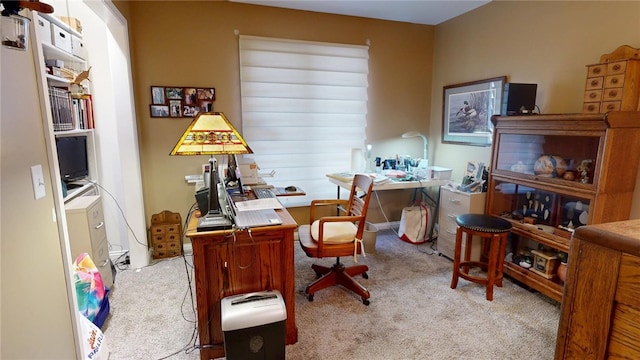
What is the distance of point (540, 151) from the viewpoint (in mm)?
2576

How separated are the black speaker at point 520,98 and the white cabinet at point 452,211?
0.80 m

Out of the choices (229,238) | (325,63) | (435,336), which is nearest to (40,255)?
(229,238)

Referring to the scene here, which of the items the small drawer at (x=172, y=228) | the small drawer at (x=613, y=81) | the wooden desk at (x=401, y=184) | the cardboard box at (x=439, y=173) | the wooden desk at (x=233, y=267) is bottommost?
the small drawer at (x=172, y=228)

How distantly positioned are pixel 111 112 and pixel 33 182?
2150 millimetres

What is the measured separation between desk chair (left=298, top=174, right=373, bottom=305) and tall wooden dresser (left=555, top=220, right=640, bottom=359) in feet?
5.30

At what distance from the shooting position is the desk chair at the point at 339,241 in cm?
235

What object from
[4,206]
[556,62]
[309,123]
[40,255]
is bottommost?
[40,255]

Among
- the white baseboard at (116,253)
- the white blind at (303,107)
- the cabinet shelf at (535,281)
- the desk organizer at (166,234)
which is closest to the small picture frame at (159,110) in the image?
the white blind at (303,107)

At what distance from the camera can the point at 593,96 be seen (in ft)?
7.15

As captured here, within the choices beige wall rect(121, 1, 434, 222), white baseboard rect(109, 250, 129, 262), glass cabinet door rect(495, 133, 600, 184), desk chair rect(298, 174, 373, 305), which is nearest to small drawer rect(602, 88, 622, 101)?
glass cabinet door rect(495, 133, 600, 184)

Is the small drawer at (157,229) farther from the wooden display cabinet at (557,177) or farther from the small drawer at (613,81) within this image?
the small drawer at (613,81)

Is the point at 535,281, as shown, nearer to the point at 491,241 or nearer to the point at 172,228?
the point at 491,241

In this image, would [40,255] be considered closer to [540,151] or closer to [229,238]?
[229,238]

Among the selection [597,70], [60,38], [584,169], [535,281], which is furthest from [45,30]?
[535,281]
